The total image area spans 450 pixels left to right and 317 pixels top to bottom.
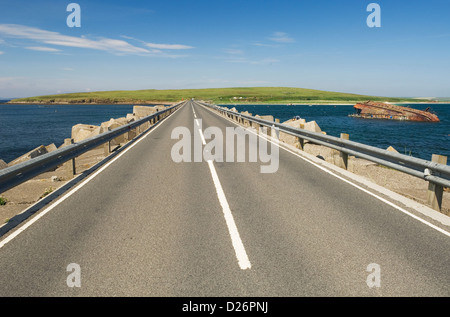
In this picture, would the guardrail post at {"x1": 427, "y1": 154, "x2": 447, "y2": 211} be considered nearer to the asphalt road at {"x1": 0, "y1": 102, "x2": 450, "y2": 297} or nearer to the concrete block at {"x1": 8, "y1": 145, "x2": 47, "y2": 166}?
the asphalt road at {"x1": 0, "y1": 102, "x2": 450, "y2": 297}

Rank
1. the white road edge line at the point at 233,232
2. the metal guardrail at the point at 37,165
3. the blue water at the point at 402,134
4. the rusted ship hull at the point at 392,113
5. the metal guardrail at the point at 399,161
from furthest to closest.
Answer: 1. the rusted ship hull at the point at 392,113
2. the blue water at the point at 402,134
3. the metal guardrail at the point at 399,161
4. the metal guardrail at the point at 37,165
5. the white road edge line at the point at 233,232

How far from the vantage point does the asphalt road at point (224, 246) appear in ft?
11.9

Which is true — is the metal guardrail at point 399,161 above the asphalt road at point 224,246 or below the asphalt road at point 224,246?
above

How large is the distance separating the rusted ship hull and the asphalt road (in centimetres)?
8458

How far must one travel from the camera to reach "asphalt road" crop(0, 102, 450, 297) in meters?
3.63

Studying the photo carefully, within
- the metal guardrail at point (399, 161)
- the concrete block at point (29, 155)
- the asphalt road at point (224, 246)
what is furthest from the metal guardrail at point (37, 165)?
the metal guardrail at point (399, 161)

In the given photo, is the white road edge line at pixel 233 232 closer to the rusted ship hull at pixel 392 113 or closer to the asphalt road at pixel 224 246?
the asphalt road at pixel 224 246

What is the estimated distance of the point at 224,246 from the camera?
4578mm

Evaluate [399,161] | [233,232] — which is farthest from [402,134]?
[233,232]

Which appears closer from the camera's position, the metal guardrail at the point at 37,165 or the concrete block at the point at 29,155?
the metal guardrail at the point at 37,165

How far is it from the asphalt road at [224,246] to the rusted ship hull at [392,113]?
277ft

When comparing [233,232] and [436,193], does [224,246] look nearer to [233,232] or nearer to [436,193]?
[233,232]

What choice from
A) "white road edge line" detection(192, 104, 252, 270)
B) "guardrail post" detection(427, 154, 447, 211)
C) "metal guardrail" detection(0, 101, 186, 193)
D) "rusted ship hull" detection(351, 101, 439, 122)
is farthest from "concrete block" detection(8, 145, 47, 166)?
"rusted ship hull" detection(351, 101, 439, 122)
